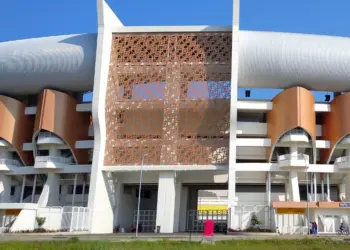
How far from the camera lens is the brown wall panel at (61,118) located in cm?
4781

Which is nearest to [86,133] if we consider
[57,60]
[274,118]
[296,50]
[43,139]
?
[43,139]

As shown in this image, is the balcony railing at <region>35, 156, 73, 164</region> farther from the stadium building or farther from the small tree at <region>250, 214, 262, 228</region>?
the small tree at <region>250, 214, 262, 228</region>

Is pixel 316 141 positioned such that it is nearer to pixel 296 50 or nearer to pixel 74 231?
pixel 296 50

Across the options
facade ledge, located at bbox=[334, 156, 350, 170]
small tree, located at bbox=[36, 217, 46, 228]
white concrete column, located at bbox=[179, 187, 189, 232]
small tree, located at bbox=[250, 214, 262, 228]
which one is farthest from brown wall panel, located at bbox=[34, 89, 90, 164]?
facade ledge, located at bbox=[334, 156, 350, 170]

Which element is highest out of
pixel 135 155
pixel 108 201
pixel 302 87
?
pixel 302 87

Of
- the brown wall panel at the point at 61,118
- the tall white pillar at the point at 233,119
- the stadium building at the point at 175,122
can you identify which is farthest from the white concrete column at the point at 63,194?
the tall white pillar at the point at 233,119

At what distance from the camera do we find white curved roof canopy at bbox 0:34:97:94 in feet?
159

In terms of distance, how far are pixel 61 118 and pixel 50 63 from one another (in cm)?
563

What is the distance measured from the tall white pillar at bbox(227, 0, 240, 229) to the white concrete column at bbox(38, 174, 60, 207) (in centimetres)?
1841

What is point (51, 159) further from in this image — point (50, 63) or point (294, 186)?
point (294, 186)

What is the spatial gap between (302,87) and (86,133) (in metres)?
22.6

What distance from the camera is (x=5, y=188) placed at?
5122cm

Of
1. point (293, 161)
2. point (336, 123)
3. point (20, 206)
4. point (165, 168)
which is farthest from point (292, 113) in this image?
point (20, 206)

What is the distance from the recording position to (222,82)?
4597cm
